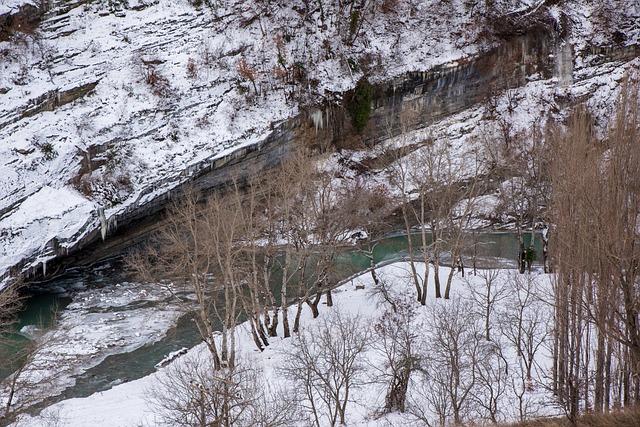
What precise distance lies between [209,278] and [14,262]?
857 centimetres

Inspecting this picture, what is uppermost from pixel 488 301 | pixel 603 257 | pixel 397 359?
pixel 603 257

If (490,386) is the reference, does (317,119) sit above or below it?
above

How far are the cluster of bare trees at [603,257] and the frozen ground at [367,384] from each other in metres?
1.14

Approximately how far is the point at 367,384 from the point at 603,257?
26.3 feet

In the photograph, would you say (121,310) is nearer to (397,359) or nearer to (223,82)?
(397,359)

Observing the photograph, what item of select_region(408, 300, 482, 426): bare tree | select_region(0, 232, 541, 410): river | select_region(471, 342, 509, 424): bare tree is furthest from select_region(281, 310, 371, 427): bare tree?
select_region(0, 232, 541, 410): river

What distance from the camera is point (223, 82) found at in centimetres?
3750

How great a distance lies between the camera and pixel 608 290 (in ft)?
48.1

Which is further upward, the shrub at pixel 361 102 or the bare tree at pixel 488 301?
the shrub at pixel 361 102

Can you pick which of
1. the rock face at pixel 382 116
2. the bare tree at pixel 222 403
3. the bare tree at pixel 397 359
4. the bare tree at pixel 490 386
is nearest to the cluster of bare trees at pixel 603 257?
the bare tree at pixel 490 386

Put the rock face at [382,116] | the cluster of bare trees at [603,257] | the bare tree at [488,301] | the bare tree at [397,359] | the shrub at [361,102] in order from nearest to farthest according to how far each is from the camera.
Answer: the cluster of bare trees at [603,257], the bare tree at [397,359], the bare tree at [488,301], the rock face at [382,116], the shrub at [361,102]

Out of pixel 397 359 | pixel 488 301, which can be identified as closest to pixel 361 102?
pixel 488 301

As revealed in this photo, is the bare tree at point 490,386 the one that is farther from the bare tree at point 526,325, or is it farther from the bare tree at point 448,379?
the bare tree at point 526,325

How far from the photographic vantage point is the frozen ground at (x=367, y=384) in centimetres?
1720
